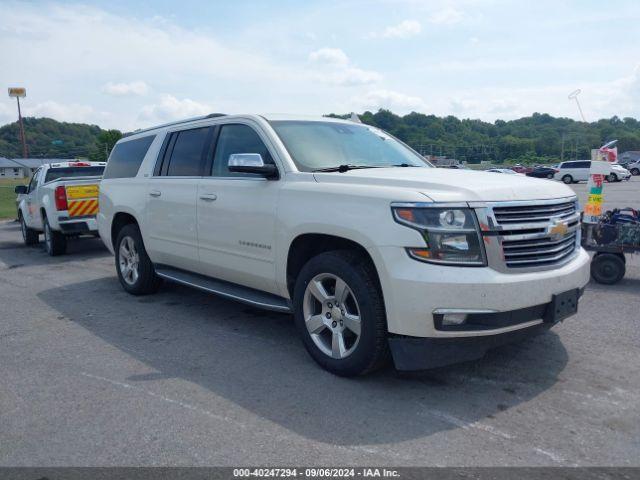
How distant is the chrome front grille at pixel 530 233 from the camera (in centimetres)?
354

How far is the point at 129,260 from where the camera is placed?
6895 millimetres

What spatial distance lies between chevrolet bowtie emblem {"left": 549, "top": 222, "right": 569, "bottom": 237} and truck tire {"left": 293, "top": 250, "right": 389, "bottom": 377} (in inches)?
49.3

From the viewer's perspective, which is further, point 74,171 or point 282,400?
point 74,171

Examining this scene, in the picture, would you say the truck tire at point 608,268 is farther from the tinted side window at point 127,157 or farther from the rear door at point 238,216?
the tinted side window at point 127,157

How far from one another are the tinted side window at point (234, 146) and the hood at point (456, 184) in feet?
2.61

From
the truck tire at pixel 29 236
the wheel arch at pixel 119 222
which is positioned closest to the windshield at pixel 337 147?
A: the wheel arch at pixel 119 222

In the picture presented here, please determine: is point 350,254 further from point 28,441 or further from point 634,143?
point 634,143

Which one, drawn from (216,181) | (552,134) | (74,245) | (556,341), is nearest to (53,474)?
(216,181)

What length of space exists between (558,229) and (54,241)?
934 cm

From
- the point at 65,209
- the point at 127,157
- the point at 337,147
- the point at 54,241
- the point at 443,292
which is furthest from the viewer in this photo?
the point at 54,241

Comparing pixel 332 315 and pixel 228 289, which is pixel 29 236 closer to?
pixel 228 289

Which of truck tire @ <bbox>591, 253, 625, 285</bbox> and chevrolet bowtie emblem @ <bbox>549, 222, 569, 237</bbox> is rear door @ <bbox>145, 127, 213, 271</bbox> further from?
truck tire @ <bbox>591, 253, 625, 285</bbox>

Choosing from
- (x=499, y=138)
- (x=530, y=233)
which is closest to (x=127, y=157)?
(x=530, y=233)

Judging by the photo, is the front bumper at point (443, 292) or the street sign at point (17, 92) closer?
the front bumper at point (443, 292)
